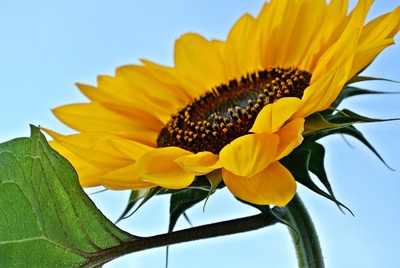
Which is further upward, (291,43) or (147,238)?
(291,43)

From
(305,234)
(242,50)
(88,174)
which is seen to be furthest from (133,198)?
(242,50)

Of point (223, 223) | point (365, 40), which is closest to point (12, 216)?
point (223, 223)

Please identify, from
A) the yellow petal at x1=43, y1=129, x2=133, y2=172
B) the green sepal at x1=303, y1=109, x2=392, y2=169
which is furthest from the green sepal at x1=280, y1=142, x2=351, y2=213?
the yellow petal at x1=43, y1=129, x2=133, y2=172

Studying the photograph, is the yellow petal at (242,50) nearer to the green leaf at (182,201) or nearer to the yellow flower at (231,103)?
the yellow flower at (231,103)

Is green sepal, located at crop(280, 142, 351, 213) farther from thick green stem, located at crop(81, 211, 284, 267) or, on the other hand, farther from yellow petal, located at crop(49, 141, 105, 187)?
yellow petal, located at crop(49, 141, 105, 187)

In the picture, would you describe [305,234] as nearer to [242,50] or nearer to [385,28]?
[385,28]

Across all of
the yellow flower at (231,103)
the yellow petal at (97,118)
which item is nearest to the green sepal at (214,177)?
the yellow flower at (231,103)

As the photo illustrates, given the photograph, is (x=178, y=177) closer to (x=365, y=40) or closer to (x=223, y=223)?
(x=223, y=223)
